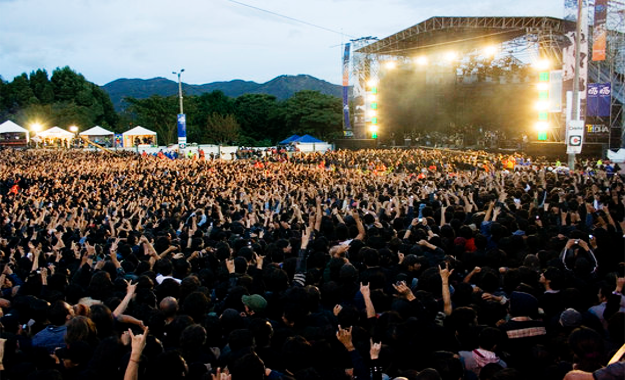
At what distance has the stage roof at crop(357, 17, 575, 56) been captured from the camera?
2727 cm

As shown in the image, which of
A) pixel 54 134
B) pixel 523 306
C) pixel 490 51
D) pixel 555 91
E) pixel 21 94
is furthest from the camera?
pixel 21 94

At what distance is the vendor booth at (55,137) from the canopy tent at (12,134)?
57.0 inches

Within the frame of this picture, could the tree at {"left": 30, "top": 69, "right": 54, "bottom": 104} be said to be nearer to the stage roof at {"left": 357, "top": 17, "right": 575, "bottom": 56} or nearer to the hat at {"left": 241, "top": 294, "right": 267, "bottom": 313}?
the stage roof at {"left": 357, "top": 17, "right": 575, "bottom": 56}

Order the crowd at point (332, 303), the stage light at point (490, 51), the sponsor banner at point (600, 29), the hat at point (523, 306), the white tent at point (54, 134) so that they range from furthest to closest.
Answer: the white tent at point (54, 134) → the stage light at point (490, 51) → the sponsor banner at point (600, 29) → the hat at point (523, 306) → the crowd at point (332, 303)

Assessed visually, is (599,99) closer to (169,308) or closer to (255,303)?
(255,303)

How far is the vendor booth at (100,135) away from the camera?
39.7m

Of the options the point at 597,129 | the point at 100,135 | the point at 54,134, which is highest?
the point at 54,134

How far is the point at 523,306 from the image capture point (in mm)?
3334

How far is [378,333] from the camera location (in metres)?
3.37

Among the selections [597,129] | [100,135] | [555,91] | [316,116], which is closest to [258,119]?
[316,116]

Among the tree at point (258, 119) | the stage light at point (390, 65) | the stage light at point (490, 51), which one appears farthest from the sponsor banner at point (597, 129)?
the tree at point (258, 119)

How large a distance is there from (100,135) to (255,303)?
40.5 metres

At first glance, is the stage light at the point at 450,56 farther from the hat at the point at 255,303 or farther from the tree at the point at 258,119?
the hat at the point at 255,303

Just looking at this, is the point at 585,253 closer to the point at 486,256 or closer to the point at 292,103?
the point at 486,256
